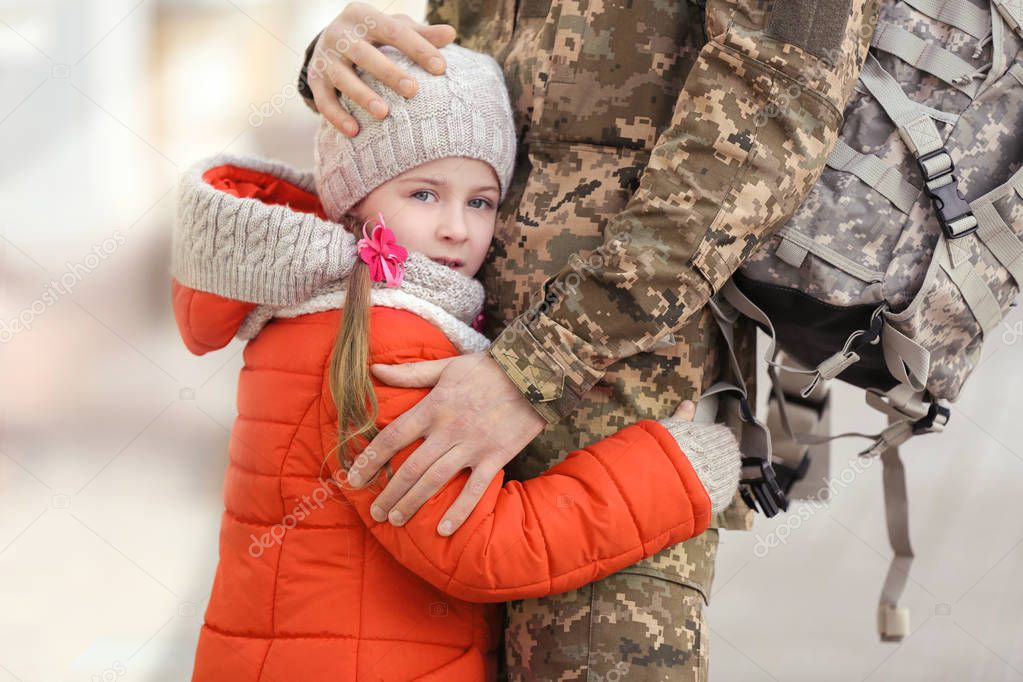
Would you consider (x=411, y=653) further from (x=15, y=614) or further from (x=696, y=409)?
(x=15, y=614)

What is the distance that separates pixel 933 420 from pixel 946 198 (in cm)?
34

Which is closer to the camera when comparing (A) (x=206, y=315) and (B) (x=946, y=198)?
(B) (x=946, y=198)

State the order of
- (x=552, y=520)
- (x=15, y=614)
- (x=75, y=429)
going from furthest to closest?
(x=75, y=429) < (x=15, y=614) < (x=552, y=520)

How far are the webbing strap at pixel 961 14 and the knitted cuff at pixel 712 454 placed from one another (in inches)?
21.5

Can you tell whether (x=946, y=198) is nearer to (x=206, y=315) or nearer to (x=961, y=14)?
(x=961, y=14)

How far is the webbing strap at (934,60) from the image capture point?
3.37ft

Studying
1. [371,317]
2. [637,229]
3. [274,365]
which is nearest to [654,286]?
[637,229]

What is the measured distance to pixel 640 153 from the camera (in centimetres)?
112

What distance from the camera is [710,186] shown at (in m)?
1.00

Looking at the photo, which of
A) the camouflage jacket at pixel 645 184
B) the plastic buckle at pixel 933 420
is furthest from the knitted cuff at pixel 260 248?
the plastic buckle at pixel 933 420

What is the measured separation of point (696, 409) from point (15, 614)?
1.54 metres

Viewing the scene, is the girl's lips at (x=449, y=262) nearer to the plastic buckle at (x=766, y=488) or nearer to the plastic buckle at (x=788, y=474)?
the plastic buckle at (x=766, y=488)

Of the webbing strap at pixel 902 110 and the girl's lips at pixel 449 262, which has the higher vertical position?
the webbing strap at pixel 902 110

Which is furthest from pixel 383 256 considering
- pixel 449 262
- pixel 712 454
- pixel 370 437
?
pixel 712 454
